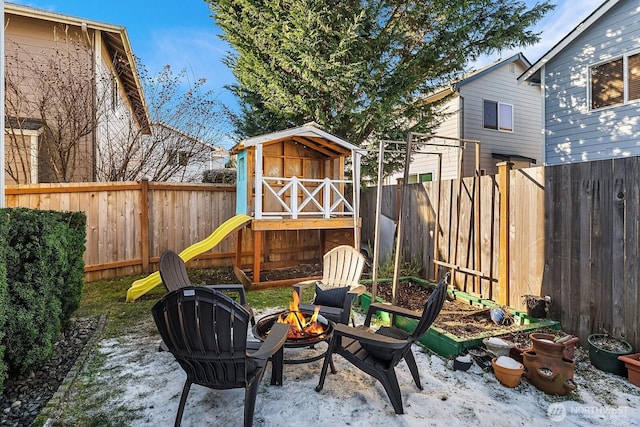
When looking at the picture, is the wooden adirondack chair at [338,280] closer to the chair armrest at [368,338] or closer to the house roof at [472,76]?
the chair armrest at [368,338]

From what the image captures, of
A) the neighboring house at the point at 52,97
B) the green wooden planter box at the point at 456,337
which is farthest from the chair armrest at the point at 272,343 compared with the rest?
the neighboring house at the point at 52,97

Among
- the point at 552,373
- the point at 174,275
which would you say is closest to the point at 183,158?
the point at 174,275

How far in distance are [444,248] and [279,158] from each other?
12.5ft

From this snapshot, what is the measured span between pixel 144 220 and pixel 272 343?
5.22 metres

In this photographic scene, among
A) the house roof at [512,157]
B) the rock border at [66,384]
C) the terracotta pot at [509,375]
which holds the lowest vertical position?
the rock border at [66,384]

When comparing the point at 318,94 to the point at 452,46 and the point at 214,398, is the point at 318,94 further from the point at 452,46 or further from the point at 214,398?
the point at 214,398

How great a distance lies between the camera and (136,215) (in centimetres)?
648

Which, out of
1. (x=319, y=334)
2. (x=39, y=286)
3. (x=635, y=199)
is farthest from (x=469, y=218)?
(x=39, y=286)

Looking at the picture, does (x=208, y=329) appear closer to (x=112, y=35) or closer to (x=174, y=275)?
(x=174, y=275)

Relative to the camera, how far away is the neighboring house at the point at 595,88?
257 inches

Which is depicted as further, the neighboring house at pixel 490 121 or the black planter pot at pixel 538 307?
the neighboring house at pixel 490 121

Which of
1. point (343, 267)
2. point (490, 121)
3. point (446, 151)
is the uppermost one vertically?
point (490, 121)

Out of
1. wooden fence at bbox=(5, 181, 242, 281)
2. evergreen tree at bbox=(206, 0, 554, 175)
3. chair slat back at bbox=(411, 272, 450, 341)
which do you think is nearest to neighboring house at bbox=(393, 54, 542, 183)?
evergreen tree at bbox=(206, 0, 554, 175)

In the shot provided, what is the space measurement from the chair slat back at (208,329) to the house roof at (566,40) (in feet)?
30.6
